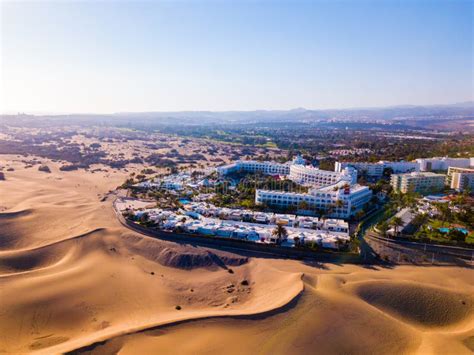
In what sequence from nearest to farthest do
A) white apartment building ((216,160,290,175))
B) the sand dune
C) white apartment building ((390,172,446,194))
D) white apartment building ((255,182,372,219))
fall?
the sand dune
white apartment building ((255,182,372,219))
white apartment building ((390,172,446,194))
white apartment building ((216,160,290,175))

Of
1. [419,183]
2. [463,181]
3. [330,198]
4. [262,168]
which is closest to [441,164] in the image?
[463,181]

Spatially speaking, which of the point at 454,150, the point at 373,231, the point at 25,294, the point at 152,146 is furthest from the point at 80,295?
Result: the point at 152,146

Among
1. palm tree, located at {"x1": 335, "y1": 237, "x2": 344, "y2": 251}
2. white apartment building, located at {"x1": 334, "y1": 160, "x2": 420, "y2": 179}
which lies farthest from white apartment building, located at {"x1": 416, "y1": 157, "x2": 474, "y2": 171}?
palm tree, located at {"x1": 335, "y1": 237, "x2": 344, "y2": 251}

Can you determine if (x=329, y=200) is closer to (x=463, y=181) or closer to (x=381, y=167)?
(x=463, y=181)

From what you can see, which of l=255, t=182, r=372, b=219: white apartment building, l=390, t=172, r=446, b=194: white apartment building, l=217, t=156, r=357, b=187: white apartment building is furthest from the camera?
l=217, t=156, r=357, b=187: white apartment building

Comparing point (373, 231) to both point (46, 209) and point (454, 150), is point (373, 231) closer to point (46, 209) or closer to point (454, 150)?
point (46, 209)

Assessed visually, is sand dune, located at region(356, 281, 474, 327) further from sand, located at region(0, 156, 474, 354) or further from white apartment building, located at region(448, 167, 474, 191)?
white apartment building, located at region(448, 167, 474, 191)

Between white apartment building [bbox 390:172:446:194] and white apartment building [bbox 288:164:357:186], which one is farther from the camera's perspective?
white apartment building [bbox 288:164:357:186]

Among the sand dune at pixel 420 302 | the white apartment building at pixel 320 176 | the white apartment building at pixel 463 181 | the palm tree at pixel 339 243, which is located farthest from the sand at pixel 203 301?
the white apartment building at pixel 463 181
